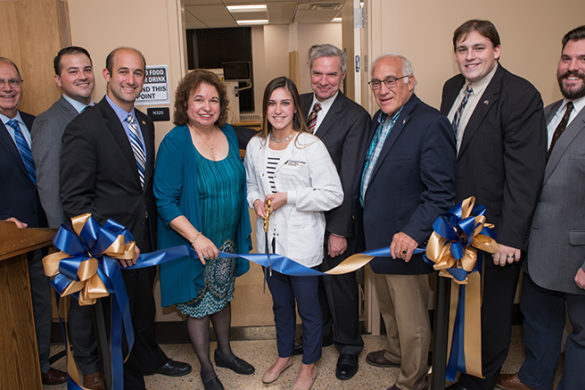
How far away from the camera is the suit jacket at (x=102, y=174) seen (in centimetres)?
194

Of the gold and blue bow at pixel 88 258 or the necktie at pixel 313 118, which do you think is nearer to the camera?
the gold and blue bow at pixel 88 258

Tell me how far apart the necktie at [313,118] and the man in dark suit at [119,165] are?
946 mm

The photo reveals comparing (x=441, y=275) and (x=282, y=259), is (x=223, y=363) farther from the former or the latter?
(x=441, y=275)

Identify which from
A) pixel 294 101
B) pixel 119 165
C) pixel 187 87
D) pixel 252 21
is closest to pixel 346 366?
pixel 294 101

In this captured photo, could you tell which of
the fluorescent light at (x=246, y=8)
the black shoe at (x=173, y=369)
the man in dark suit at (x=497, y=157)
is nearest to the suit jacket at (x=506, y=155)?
the man in dark suit at (x=497, y=157)

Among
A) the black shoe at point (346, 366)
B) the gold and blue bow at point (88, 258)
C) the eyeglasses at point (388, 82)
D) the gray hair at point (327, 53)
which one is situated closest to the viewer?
the gold and blue bow at point (88, 258)

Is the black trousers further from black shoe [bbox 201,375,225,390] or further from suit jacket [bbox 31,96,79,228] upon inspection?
suit jacket [bbox 31,96,79,228]

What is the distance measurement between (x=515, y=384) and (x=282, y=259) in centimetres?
159

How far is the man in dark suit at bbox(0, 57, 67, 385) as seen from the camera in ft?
7.50

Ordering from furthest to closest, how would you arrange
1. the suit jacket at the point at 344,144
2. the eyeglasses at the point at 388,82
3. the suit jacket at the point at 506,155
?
the suit jacket at the point at 344,144 < the eyeglasses at the point at 388,82 < the suit jacket at the point at 506,155

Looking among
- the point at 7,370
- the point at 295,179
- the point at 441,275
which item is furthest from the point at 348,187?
the point at 7,370

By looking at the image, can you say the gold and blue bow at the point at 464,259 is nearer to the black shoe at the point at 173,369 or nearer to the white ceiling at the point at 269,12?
the black shoe at the point at 173,369

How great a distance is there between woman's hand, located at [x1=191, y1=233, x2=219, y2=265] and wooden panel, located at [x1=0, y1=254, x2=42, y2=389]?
854 millimetres

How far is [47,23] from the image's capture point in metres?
2.78
